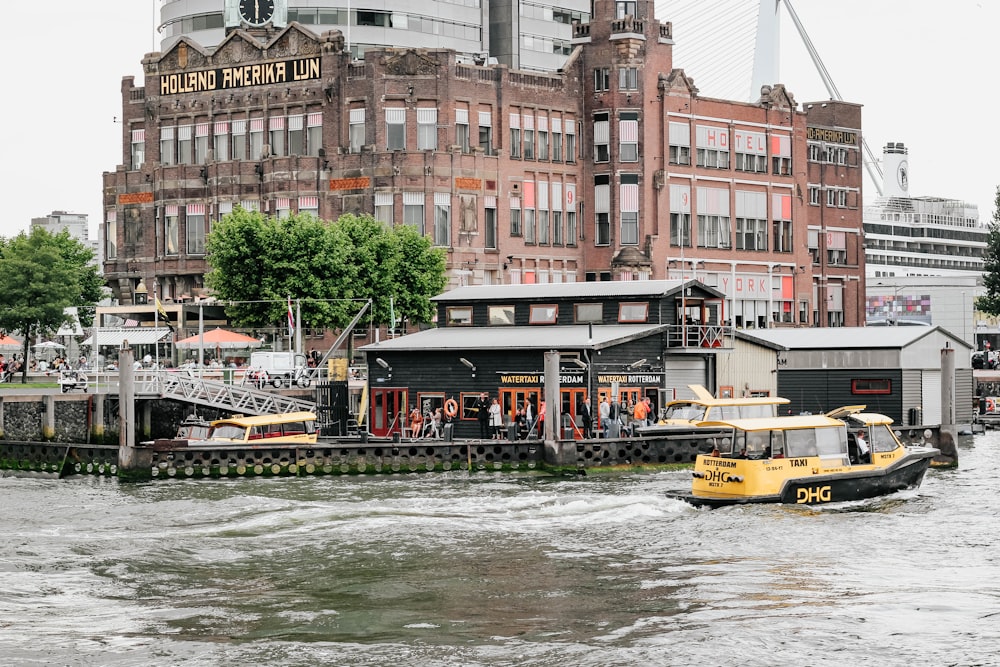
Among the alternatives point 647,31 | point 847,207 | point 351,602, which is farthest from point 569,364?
point 847,207

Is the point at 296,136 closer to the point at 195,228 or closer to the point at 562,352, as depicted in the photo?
the point at 195,228

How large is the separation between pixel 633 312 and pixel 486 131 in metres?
45.1

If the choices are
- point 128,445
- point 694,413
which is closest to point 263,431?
point 128,445

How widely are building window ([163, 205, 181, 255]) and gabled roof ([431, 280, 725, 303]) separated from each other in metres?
46.2

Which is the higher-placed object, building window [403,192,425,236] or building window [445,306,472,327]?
building window [403,192,425,236]

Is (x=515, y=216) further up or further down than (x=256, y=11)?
further down

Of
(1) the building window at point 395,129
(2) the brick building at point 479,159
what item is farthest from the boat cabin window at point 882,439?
(1) the building window at point 395,129

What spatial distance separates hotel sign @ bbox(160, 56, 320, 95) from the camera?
362 ft

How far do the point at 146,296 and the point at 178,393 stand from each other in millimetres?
44747

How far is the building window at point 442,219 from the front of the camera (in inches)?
4257

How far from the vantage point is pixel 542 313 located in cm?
7012

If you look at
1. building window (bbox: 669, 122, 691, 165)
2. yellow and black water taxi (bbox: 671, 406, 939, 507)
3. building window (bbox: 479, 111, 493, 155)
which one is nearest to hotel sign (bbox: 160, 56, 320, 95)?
building window (bbox: 479, 111, 493, 155)

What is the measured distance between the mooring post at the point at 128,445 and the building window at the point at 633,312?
21.1m

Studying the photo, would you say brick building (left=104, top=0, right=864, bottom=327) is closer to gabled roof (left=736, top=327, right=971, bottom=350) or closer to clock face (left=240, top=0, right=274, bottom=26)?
clock face (left=240, top=0, right=274, bottom=26)
